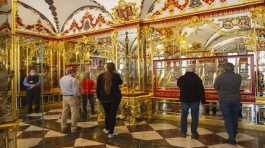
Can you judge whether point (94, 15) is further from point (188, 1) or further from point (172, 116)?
point (172, 116)

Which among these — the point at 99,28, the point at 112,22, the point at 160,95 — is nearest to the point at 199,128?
the point at 160,95

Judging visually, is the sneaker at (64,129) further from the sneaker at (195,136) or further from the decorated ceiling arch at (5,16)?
the decorated ceiling arch at (5,16)

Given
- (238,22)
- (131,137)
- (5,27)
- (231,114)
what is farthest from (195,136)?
(5,27)

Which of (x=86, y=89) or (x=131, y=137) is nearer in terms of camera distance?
(x=131, y=137)

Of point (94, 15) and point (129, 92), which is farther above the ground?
point (94, 15)

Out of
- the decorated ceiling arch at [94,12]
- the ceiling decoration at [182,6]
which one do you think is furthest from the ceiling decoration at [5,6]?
the ceiling decoration at [182,6]

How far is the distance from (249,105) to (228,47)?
1371 millimetres

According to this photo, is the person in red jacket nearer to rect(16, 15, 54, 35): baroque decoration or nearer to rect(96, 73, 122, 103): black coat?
rect(96, 73, 122, 103): black coat

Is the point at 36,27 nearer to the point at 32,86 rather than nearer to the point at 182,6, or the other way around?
the point at 32,86

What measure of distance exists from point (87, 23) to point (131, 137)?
16.2 ft

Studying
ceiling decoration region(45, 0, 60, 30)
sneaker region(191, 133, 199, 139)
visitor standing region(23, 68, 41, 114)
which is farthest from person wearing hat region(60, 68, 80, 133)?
ceiling decoration region(45, 0, 60, 30)

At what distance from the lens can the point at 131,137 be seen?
4.95 meters

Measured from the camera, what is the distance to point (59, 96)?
954cm

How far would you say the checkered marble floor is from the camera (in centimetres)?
446
